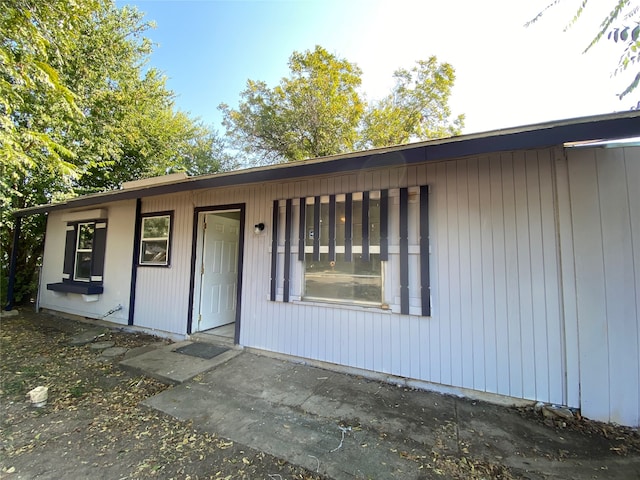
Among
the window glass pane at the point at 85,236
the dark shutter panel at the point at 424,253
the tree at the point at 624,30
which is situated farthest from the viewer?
the window glass pane at the point at 85,236

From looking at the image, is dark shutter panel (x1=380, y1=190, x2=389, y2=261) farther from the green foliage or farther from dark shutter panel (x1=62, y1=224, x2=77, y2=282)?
dark shutter panel (x1=62, y1=224, x2=77, y2=282)

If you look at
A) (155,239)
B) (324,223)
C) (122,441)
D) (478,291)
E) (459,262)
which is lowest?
(122,441)

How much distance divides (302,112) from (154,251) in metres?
10.0

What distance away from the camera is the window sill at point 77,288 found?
512 centimetres

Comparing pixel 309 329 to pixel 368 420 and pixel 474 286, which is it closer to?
pixel 368 420

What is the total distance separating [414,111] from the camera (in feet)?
45.2

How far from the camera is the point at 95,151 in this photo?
742cm

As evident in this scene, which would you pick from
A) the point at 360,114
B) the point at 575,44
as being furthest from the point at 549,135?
the point at 360,114

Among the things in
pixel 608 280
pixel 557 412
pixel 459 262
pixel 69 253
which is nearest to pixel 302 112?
pixel 69 253

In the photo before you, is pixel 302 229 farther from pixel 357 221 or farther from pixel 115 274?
pixel 115 274

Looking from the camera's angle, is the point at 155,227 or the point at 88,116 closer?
the point at 155,227

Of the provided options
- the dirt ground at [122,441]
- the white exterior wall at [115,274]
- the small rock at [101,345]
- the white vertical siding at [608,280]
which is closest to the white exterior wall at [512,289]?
the white vertical siding at [608,280]

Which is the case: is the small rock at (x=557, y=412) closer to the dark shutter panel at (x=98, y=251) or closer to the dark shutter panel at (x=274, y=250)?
the dark shutter panel at (x=274, y=250)

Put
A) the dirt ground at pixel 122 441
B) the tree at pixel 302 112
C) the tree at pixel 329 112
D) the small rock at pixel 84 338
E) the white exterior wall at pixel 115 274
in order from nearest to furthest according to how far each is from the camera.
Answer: the dirt ground at pixel 122 441, the small rock at pixel 84 338, the white exterior wall at pixel 115 274, the tree at pixel 302 112, the tree at pixel 329 112
